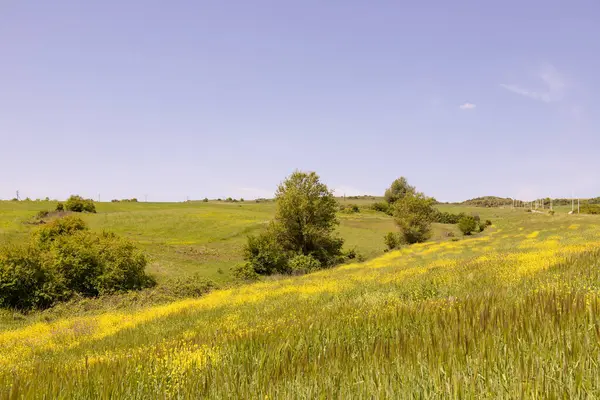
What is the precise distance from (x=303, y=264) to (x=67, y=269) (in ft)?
86.7

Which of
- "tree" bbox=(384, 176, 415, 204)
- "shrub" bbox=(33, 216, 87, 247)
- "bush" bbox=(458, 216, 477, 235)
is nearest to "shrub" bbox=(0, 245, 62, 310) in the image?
"shrub" bbox=(33, 216, 87, 247)

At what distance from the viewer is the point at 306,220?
2213 inches

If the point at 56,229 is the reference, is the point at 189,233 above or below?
below

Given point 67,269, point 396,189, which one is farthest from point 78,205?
point 396,189

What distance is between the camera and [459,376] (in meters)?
2.13

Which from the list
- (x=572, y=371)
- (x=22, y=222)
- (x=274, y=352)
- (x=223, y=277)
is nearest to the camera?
(x=572, y=371)

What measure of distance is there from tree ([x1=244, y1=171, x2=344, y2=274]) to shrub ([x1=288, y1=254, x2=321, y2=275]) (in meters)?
1.36

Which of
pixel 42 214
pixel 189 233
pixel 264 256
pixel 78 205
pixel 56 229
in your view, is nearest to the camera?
pixel 56 229

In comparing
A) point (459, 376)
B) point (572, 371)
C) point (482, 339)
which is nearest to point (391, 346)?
point (482, 339)

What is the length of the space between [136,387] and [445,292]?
650 cm

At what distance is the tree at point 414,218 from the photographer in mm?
63125

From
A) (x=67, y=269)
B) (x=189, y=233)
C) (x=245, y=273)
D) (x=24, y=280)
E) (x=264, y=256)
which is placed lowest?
(x=245, y=273)

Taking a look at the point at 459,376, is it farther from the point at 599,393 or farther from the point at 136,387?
the point at 136,387

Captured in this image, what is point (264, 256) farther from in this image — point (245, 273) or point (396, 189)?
point (396, 189)
